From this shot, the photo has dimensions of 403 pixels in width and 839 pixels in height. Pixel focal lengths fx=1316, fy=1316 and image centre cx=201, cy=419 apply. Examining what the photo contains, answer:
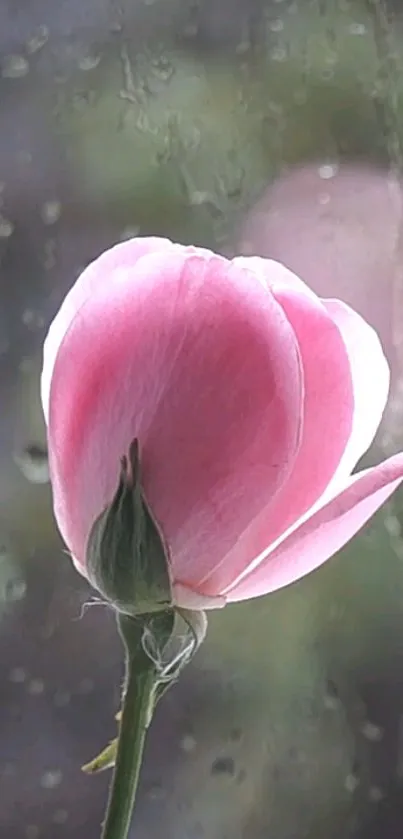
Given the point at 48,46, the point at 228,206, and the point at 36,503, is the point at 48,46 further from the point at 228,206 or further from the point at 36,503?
the point at 36,503

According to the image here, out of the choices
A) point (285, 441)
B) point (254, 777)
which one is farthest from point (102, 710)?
point (285, 441)

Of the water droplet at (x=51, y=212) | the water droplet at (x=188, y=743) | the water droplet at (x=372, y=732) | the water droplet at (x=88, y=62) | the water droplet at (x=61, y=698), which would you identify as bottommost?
the water droplet at (x=188, y=743)

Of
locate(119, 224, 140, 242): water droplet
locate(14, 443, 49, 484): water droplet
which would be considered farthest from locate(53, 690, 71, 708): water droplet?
locate(119, 224, 140, 242): water droplet

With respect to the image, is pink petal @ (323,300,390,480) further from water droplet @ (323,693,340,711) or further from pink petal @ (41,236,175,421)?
water droplet @ (323,693,340,711)

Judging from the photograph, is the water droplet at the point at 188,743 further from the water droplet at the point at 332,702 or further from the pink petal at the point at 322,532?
the pink petal at the point at 322,532

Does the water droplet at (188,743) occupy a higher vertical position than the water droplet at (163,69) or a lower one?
lower

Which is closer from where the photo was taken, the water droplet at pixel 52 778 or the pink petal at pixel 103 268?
the pink petal at pixel 103 268

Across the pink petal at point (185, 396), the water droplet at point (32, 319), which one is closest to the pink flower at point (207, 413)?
the pink petal at point (185, 396)
